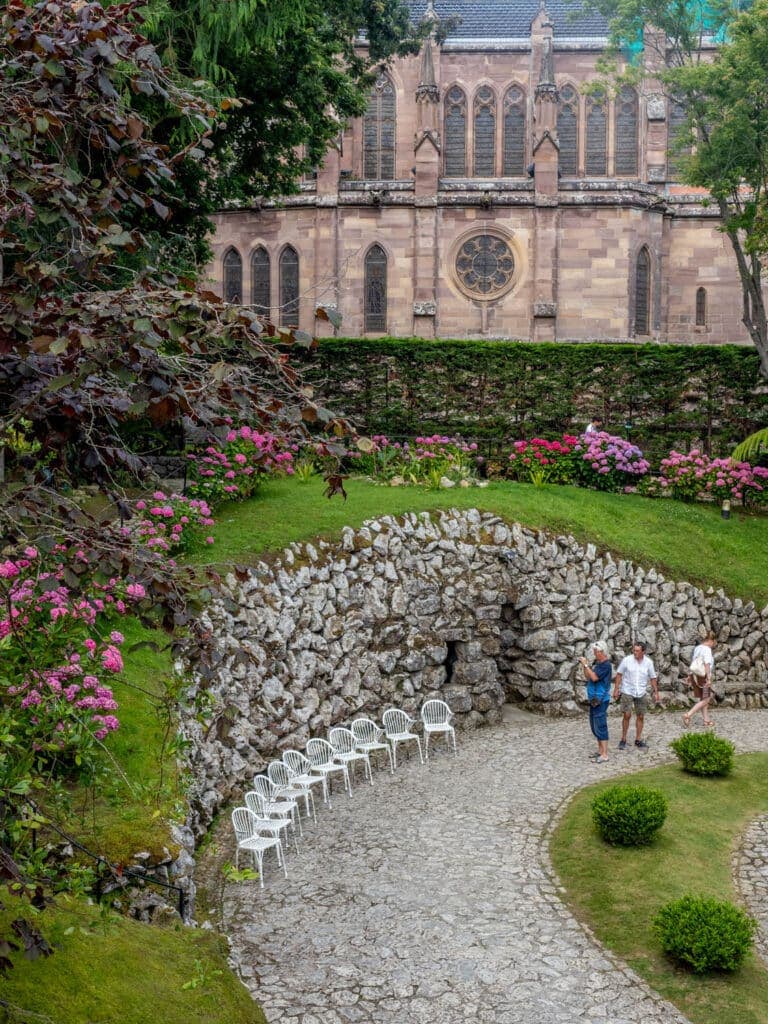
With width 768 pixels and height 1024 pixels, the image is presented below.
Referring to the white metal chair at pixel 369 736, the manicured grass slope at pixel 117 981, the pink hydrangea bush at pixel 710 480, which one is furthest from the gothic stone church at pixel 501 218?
the manicured grass slope at pixel 117 981

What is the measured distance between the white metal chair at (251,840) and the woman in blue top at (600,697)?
6093 millimetres

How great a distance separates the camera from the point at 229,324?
5230mm

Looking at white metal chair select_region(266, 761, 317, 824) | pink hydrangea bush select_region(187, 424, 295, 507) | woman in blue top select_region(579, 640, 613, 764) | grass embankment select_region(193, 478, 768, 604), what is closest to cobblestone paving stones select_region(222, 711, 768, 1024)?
white metal chair select_region(266, 761, 317, 824)

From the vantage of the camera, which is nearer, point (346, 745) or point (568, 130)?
point (346, 745)

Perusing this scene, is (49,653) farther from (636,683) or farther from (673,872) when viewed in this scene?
(636,683)

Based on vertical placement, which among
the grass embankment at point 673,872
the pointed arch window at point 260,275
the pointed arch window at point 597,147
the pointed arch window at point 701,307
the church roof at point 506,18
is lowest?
the grass embankment at point 673,872

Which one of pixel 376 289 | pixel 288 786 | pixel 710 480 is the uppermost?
pixel 376 289

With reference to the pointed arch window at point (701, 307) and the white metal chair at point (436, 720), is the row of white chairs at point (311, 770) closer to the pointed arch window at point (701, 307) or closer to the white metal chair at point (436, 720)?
the white metal chair at point (436, 720)

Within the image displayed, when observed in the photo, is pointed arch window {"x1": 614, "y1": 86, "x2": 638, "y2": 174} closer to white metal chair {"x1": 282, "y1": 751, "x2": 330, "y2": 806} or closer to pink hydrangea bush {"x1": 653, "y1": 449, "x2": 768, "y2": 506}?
pink hydrangea bush {"x1": 653, "y1": 449, "x2": 768, "y2": 506}

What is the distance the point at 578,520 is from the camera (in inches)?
846

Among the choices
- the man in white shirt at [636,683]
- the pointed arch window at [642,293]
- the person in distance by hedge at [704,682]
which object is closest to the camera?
the man in white shirt at [636,683]

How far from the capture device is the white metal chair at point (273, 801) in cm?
1302

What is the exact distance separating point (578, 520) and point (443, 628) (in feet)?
14.0

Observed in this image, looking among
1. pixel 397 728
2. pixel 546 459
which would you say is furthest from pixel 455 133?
pixel 397 728
